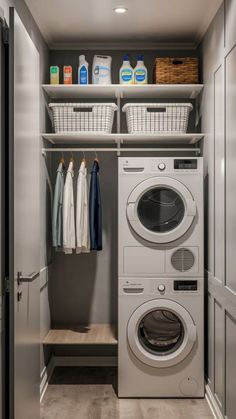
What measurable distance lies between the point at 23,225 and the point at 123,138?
1.72 m

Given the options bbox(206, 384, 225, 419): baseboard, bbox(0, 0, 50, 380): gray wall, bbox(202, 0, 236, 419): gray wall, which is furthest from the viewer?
bbox(0, 0, 50, 380): gray wall

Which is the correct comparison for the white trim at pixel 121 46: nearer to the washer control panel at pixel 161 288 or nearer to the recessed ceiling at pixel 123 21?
the recessed ceiling at pixel 123 21

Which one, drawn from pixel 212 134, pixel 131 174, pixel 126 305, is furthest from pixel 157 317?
pixel 212 134

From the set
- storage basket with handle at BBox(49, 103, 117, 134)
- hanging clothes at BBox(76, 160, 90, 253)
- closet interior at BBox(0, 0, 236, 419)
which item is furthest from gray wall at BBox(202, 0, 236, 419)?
hanging clothes at BBox(76, 160, 90, 253)

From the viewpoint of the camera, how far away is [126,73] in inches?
155

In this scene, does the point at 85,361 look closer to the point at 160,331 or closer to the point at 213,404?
the point at 160,331

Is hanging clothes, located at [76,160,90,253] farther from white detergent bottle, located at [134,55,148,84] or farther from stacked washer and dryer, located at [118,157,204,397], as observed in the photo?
white detergent bottle, located at [134,55,148,84]

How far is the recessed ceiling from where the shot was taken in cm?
338

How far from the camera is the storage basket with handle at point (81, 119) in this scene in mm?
3869

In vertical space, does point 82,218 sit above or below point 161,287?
above

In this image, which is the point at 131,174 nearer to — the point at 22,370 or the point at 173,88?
the point at 173,88

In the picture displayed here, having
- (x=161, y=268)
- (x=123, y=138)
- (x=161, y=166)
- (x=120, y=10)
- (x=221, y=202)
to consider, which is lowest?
→ (x=161, y=268)

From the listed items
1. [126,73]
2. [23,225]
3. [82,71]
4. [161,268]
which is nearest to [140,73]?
[126,73]

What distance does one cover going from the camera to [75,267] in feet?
14.4
